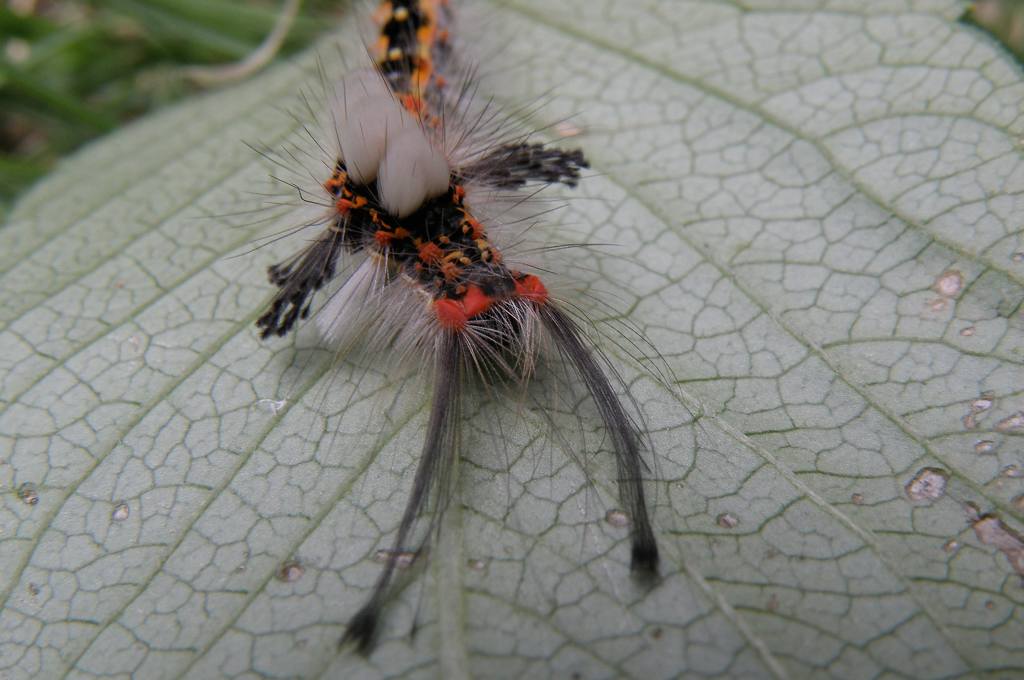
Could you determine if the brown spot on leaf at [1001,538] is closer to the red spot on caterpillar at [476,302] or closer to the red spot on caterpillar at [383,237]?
the red spot on caterpillar at [476,302]

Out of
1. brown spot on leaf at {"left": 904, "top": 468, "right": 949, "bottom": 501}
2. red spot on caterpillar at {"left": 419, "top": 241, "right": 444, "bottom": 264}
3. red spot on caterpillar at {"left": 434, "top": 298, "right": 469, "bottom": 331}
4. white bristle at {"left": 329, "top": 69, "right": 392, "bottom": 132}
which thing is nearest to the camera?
brown spot on leaf at {"left": 904, "top": 468, "right": 949, "bottom": 501}

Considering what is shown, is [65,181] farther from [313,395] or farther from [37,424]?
[313,395]

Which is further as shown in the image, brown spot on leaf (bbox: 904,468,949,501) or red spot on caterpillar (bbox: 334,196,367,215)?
red spot on caterpillar (bbox: 334,196,367,215)

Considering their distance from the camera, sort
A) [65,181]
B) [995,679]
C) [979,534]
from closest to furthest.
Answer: [995,679] < [979,534] < [65,181]

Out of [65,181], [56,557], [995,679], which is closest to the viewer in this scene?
[995,679]

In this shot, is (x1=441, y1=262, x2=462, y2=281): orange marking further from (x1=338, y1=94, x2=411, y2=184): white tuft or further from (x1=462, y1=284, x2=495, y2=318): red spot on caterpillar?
(x1=338, y1=94, x2=411, y2=184): white tuft

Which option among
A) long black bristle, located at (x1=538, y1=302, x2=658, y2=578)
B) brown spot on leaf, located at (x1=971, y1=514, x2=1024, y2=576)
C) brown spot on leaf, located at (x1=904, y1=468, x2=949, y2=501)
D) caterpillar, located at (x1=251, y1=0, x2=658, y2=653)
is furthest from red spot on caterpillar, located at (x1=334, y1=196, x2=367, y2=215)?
brown spot on leaf, located at (x1=971, y1=514, x2=1024, y2=576)

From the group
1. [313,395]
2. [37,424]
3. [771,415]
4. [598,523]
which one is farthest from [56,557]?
[771,415]
